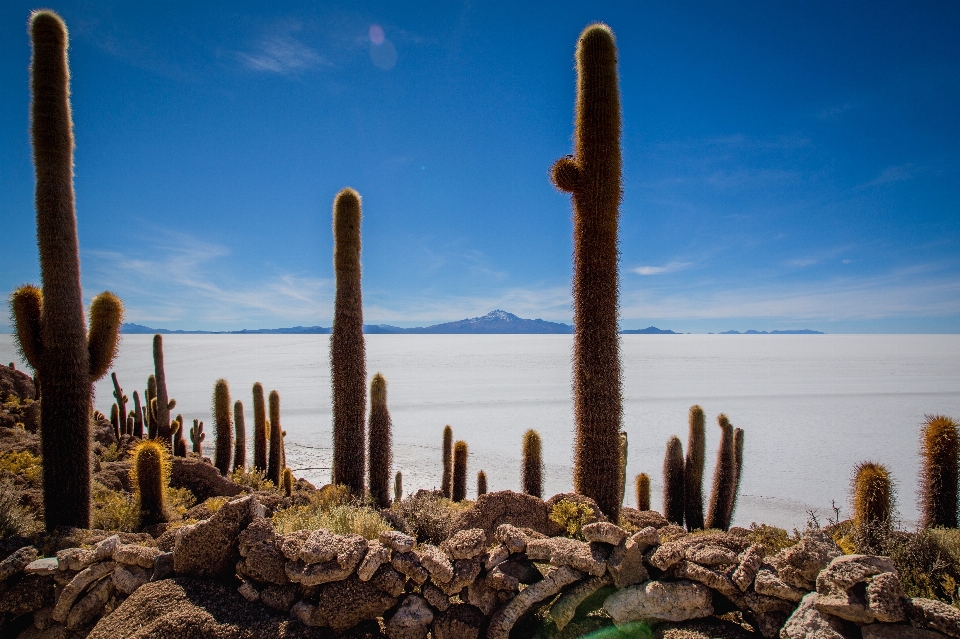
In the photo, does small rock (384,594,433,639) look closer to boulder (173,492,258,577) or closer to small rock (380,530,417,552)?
small rock (380,530,417,552)

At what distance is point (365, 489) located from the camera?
392 inches

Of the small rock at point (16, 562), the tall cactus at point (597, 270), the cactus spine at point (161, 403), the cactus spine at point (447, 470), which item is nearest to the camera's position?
the small rock at point (16, 562)

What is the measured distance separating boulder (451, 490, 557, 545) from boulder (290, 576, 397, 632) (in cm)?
185

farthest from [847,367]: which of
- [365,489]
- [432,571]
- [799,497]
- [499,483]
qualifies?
[432,571]

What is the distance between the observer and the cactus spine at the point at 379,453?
10016mm

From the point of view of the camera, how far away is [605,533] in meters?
3.74

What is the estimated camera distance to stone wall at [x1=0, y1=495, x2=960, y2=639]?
11.2 feet

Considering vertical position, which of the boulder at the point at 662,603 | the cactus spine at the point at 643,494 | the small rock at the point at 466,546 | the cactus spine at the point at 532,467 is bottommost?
the cactus spine at the point at 643,494

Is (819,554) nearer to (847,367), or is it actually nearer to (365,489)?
(365,489)

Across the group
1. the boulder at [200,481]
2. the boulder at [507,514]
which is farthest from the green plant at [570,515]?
the boulder at [200,481]

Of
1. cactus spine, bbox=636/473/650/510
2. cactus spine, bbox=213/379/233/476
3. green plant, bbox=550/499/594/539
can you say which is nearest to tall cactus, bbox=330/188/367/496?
cactus spine, bbox=213/379/233/476

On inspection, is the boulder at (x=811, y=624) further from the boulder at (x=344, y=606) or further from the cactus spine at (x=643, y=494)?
the cactus spine at (x=643, y=494)

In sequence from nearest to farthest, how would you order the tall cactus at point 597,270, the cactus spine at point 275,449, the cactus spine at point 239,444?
the tall cactus at point 597,270
the cactus spine at point 275,449
the cactus spine at point 239,444

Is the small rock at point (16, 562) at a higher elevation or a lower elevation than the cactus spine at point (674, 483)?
higher
